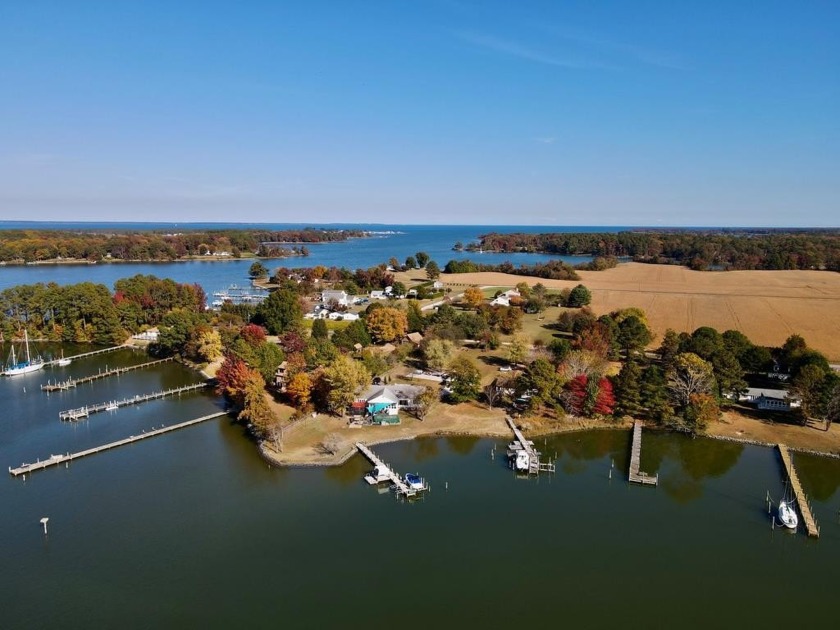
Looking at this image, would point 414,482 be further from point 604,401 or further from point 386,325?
point 386,325

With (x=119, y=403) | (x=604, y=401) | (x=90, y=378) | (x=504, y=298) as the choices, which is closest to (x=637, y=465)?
(x=604, y=401)

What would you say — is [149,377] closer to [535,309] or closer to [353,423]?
[353,423]

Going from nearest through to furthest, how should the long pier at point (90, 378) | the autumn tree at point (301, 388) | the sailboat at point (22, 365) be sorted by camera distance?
the autumn tree at point (301, 388)
the long pier at point (90, 378)
the sailboat at point (22, 365)

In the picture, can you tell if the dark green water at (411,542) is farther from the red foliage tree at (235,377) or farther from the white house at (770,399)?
the white house at (770,399)

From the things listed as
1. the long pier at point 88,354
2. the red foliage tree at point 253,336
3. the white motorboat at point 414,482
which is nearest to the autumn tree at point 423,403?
the white motorboat at point 414,482

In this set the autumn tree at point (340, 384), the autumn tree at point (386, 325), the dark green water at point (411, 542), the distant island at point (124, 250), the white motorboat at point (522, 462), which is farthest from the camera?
the distant island at point (124, 250)

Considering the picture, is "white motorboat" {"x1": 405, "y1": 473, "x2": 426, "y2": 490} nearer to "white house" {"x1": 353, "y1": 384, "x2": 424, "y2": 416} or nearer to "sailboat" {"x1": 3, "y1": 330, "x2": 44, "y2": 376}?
"white house" {"x1": 353, "y1": 384, "x2": 424, "y2": 416}
